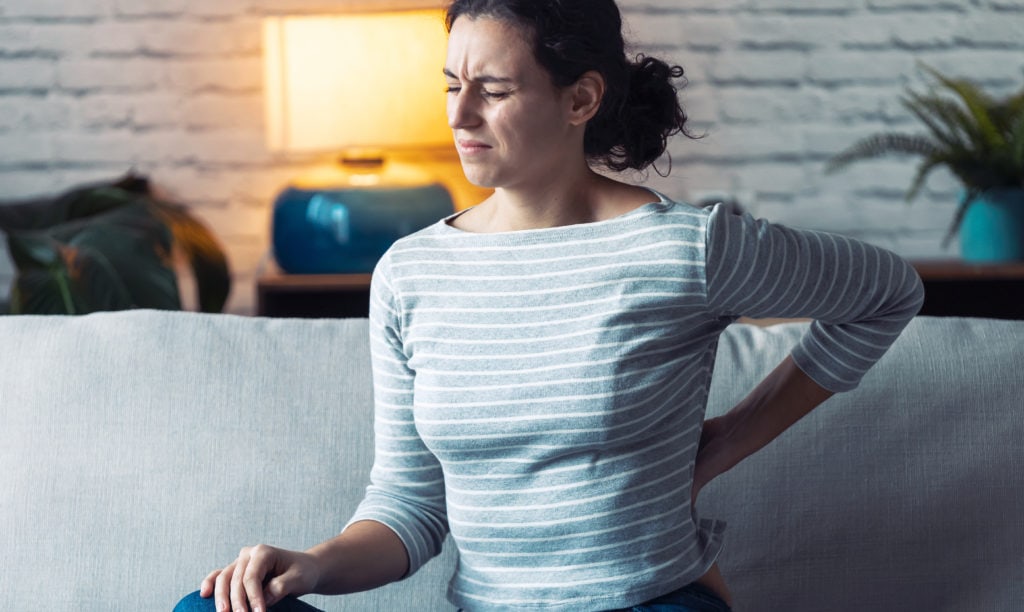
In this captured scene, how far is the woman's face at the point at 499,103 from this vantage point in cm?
99

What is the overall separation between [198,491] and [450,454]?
38cm

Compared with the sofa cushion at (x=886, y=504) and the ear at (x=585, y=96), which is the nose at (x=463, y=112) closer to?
the ear at (x=585, y=96)

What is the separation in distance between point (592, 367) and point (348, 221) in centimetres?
138

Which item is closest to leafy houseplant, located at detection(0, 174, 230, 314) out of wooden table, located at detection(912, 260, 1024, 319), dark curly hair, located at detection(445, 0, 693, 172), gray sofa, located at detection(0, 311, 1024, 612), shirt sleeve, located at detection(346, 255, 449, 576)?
gray sofa, located at detection(0, 311, 1024, 612)

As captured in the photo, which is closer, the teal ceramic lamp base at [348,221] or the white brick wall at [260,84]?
the teal ceramic lamp base at [348,221]

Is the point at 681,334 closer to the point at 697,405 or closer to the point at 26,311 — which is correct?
the point at 697,405

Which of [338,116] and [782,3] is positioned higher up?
[782,3]

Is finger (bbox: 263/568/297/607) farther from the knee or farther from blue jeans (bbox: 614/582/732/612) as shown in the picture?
blue jeans (bbox: 614/582/732/612)

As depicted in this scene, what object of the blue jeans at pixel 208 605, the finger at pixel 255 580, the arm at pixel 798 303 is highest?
the arm at pixel 798 303

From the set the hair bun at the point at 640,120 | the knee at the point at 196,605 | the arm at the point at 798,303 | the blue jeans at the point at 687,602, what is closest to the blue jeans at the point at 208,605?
the knee at the point at 196,605

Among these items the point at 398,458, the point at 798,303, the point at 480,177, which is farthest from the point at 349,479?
the point at 798,303

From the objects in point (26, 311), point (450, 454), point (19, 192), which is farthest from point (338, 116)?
point (450, 454)

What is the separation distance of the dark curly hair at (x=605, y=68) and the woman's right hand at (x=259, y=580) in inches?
17.6

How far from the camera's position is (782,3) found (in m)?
2.64
